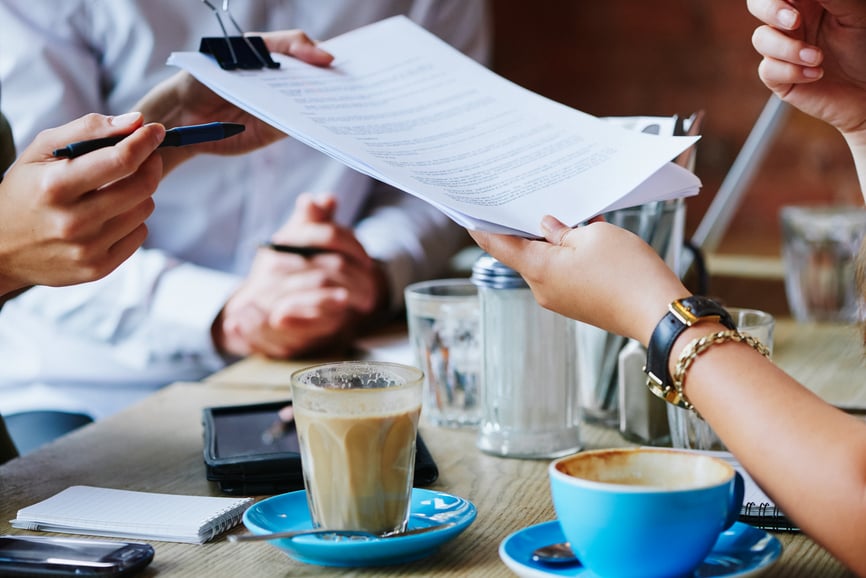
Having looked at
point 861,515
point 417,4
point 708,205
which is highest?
point 417,4

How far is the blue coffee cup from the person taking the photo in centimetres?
54

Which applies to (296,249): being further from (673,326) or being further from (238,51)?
(673,326)

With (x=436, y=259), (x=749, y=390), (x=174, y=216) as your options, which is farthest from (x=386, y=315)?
(x=749, y=390)

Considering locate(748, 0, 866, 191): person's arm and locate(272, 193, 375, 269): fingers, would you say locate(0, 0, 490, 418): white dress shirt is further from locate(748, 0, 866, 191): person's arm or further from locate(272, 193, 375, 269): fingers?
locate(748, 0, 866, 191): person's arm

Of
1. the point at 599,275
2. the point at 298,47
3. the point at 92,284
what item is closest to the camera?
the point at 599,275

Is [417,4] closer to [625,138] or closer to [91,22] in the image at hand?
[91,22]

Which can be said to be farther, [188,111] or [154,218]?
[154,218]

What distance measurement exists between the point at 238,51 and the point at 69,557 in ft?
1.54

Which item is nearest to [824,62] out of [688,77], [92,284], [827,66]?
[827,66]

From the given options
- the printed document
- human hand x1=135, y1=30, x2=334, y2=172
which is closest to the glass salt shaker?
the printed document

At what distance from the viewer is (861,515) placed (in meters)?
0.55

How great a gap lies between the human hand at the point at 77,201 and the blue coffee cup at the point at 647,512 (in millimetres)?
390

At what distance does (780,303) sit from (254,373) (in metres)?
A: 0.82

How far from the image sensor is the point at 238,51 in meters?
0.90
